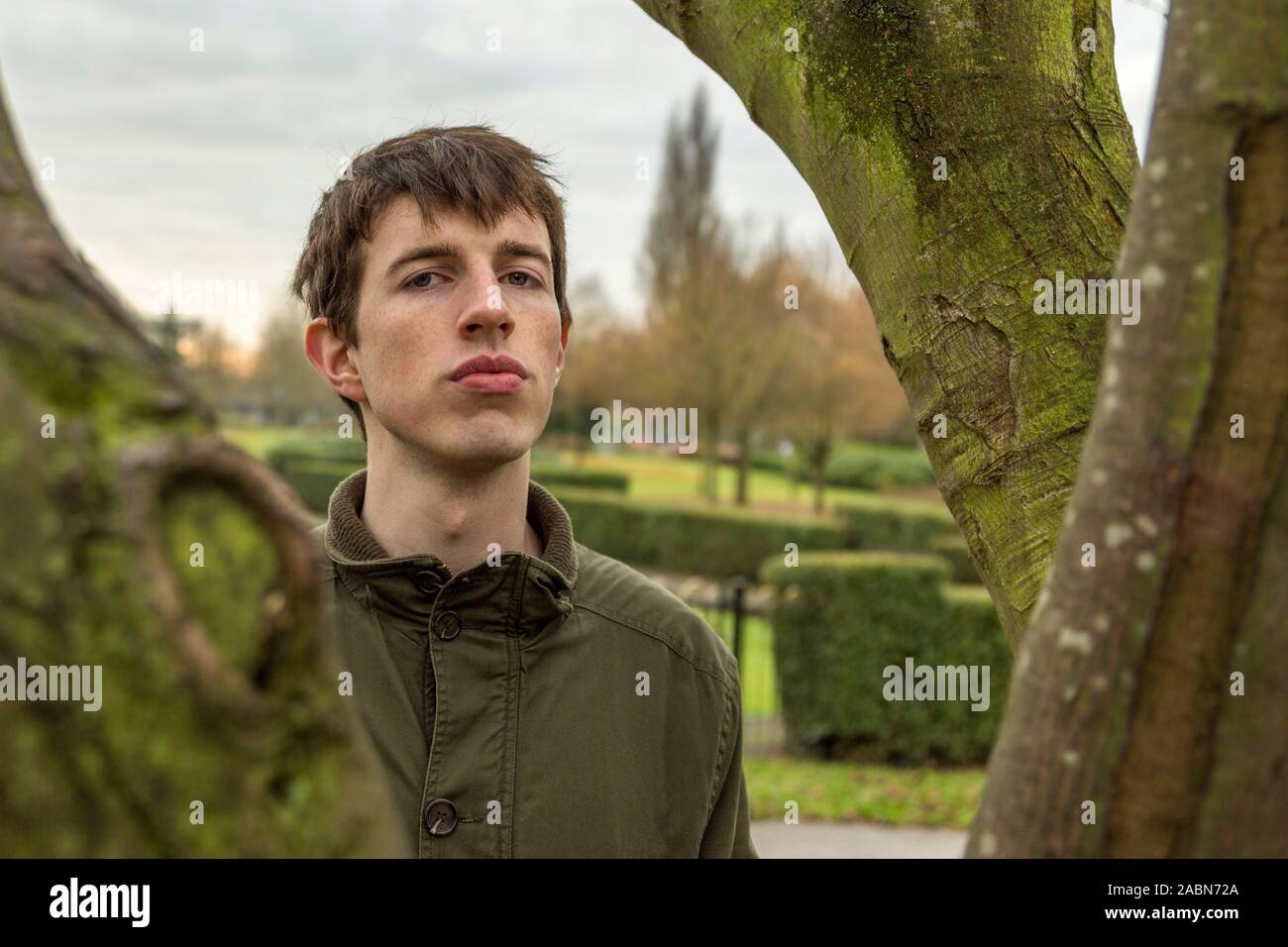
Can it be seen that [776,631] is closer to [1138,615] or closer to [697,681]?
[697,681]

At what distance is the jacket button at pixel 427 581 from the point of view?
2.26 meters

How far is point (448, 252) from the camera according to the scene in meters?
2.41

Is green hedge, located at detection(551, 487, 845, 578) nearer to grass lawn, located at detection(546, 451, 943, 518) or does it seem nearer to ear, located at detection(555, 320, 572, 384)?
grass lawn, located at detection(546, 451, 943, 518)

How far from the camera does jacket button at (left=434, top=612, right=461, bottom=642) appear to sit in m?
2.21

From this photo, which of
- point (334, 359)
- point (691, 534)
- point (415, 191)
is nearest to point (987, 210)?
point (415, 191)

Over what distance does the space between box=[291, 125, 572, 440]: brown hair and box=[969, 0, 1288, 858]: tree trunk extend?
1657mm

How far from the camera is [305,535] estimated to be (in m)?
0.92

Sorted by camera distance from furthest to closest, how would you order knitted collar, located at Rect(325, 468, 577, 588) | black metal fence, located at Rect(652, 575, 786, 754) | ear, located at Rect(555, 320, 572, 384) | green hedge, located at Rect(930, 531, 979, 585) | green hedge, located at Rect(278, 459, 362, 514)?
green hedge, located at Rect(278, 459, 362, 514)
green hedge, located at Rect(930, 531, 979, 585)
black metal fence, located at Rect(652, 575, 786, 754)
ear, located at Rect(555, 320, 572, 384)
knitted collar, located at Rect(325, 468, 577, 588)

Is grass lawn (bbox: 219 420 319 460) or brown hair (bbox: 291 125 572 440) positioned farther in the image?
grass lawn (bbox: 219 420 319 460)

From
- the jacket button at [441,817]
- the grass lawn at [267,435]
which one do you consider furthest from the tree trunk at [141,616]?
the grass lawn at [267,435]

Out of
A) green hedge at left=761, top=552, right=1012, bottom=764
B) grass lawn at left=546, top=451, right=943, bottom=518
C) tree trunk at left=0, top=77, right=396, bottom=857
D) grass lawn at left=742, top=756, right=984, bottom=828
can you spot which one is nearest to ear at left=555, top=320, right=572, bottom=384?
tree trunk at left=0, top=77, right=396, bottom=857

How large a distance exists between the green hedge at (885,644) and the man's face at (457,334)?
8108mm
